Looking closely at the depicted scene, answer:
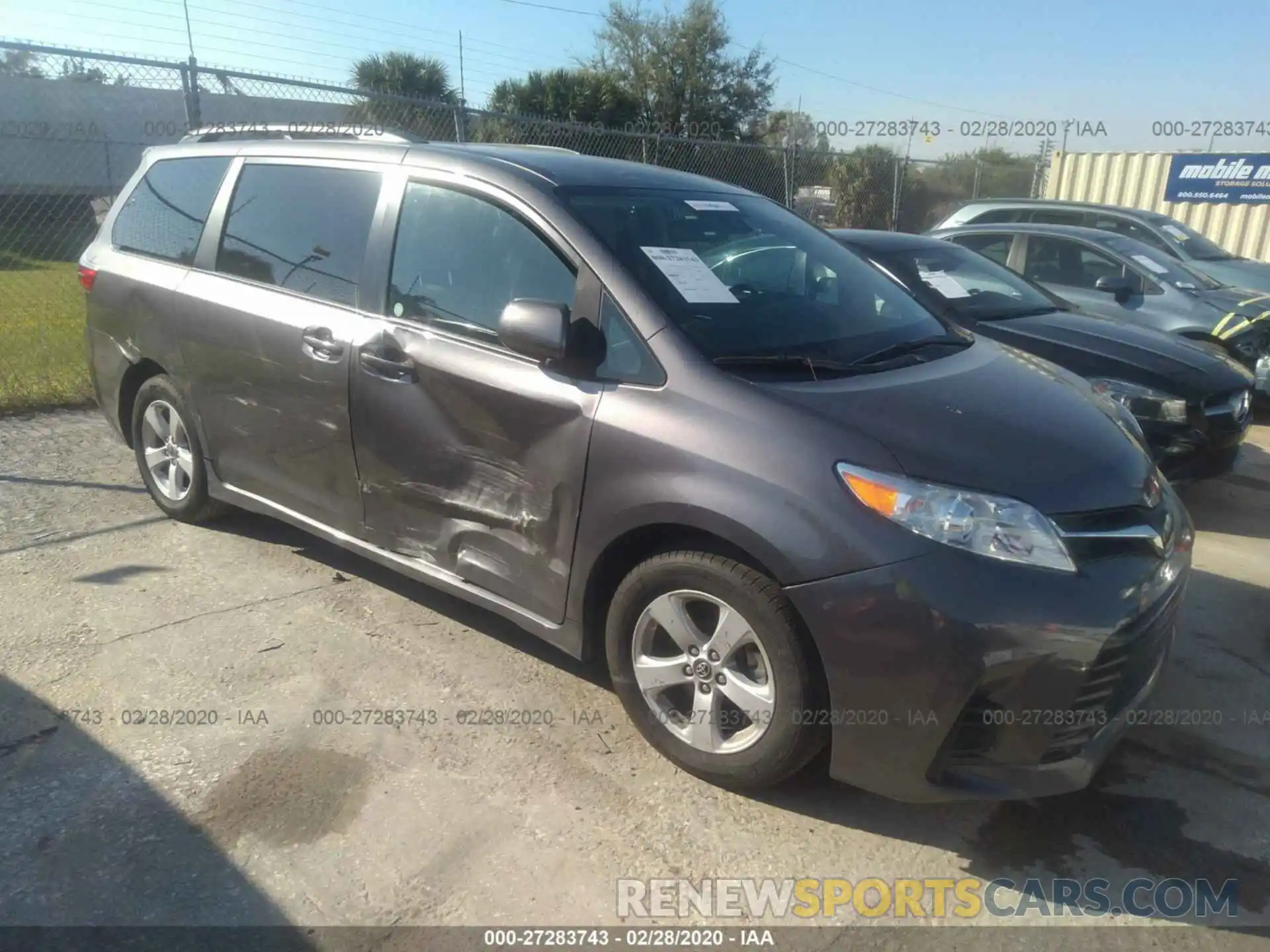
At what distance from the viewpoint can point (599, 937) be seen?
2.48 metres

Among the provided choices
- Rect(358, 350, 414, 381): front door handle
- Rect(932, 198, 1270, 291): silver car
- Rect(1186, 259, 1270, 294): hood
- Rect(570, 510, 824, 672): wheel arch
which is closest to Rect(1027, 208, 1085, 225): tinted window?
Rect(932, 198, 1270, 291): silver car

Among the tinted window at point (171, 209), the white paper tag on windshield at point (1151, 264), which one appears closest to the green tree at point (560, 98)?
the white paper tag on windshield at point (1151, 264)

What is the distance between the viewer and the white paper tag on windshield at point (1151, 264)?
7.75 metres

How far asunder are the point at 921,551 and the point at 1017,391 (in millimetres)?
1022

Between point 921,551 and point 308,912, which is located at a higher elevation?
point 921,551

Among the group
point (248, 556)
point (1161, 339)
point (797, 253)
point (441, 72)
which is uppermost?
point (441, 72)

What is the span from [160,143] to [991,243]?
12.2 meters

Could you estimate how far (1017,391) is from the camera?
329cm

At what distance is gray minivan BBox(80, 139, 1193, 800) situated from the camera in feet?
8.55

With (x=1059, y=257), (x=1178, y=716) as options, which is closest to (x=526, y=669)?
(x=1178, y=716)

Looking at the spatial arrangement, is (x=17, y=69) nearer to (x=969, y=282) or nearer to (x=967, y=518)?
(x=969, y=282)

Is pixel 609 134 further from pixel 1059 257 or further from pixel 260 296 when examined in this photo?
pixel 260 296

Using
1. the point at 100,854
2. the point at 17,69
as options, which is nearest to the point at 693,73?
the point at 17,69

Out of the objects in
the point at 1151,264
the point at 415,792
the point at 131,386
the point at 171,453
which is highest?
the point at 1151,264
